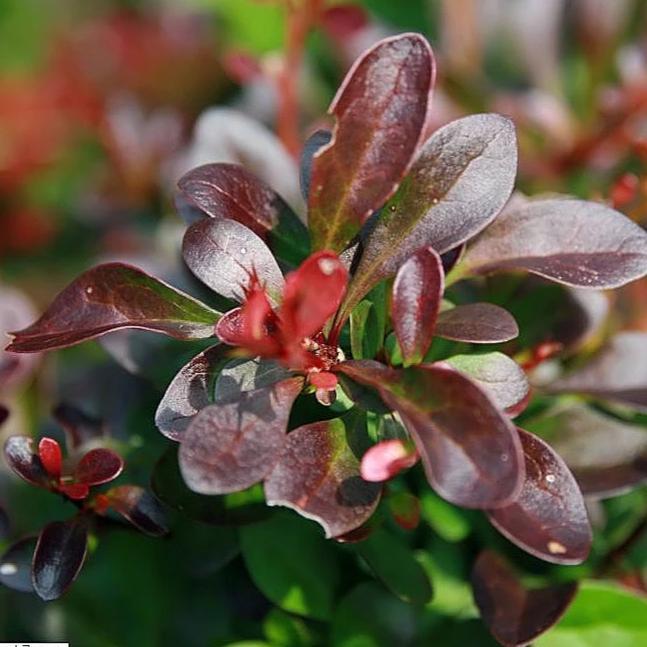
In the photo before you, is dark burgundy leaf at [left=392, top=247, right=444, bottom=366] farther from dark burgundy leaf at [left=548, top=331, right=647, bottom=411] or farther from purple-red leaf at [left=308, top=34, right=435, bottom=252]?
dark burgundy leaf at [left=548, top=331, right=647, bottom=411]

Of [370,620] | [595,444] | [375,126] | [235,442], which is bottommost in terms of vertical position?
[370,620]

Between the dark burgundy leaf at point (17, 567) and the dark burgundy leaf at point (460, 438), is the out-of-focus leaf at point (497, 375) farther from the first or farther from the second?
the dark burgundy leaf at point (17, 567)

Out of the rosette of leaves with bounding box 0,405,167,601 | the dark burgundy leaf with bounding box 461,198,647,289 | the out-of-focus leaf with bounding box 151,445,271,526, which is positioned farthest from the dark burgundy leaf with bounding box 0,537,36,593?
the dark burgundy leaf with bounding box 461,198,647,289

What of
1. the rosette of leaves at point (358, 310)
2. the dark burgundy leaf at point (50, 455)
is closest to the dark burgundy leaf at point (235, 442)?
the rosette of leaves at point (358, 310)

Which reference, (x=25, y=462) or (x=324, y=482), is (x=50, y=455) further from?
(x=324, y=482)

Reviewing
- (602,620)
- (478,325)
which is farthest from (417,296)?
(602,620)

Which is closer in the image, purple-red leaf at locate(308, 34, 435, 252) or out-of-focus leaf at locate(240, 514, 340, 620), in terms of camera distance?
purple-red leaf at locate(308, 34, 435, 252)
